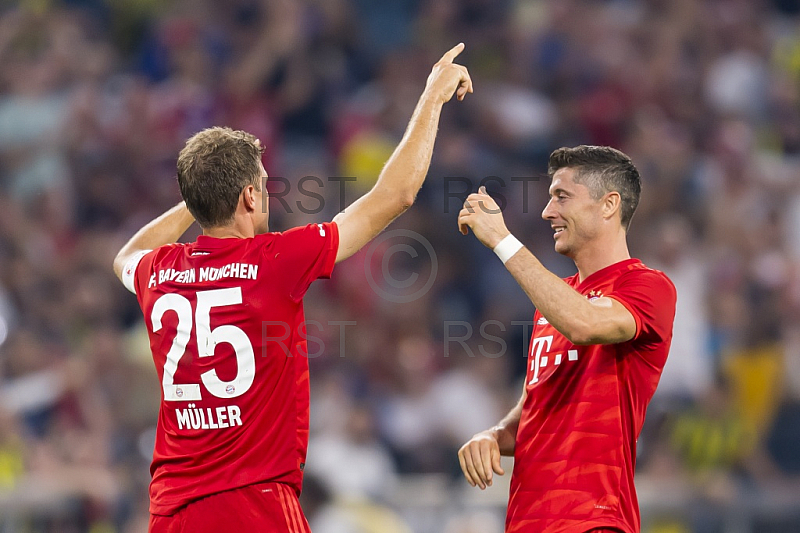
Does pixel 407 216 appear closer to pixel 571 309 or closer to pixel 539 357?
pixel 539 357

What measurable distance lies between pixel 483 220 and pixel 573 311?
568mm

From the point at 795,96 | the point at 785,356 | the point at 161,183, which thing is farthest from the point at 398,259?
the point at 795,96

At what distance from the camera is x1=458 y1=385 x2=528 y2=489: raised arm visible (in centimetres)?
476

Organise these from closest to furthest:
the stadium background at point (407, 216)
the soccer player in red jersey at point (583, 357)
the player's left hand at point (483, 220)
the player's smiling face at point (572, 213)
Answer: the soccer player in red jersey at point (583, 357) < the player's left hand at point (483, 220) < the player's smiling face at point (572, 213) < the stadium background at point (407, 216)

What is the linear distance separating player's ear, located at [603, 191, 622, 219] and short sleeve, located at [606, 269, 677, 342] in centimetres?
31

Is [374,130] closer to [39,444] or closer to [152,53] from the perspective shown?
[152,53]

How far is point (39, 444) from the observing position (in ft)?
28.4

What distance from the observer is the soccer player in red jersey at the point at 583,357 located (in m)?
4.50

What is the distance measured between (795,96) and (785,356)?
356cm

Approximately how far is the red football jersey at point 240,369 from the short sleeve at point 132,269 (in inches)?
20.4

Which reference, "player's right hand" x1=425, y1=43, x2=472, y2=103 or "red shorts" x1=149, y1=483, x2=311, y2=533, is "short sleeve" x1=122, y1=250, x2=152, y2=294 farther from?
"player's right hand" x1=425, y1=43, x2=472, y2=103

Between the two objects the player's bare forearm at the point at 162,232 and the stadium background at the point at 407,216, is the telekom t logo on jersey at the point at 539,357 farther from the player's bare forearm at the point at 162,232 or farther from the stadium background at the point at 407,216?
the stadium background at the point at 407,216
